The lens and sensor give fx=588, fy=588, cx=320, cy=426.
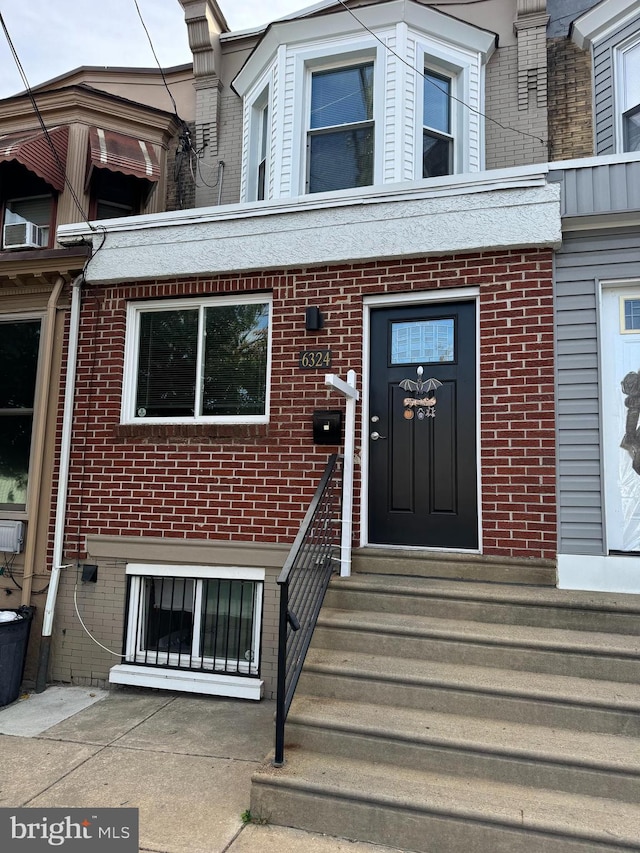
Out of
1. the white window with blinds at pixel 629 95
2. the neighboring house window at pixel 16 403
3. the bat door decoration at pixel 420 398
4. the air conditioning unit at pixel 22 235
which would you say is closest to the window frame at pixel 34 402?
the neighboring house window at pixel 16 403

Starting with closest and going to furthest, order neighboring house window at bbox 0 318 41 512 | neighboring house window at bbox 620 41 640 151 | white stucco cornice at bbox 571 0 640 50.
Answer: neighboring house window at bbox 0 318 41 512, neighboring house window at bbox 620 41 640 151, white stucco cornice at bbox 571 0 640 50

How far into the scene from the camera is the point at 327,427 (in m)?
4.79

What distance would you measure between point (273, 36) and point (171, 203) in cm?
243

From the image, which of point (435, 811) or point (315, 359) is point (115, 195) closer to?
point (315, 359)

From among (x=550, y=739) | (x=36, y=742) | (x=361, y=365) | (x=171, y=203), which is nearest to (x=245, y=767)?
(x=36, y=742)

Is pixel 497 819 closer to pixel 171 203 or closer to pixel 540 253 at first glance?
pixel 540 253

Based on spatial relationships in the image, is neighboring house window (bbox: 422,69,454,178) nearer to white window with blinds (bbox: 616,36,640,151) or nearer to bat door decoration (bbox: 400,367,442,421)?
white window with blinds (bbox: 616,36,640,151)

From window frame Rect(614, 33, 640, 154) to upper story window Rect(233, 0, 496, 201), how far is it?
1.43 m

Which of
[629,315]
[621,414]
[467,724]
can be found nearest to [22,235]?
[629,315]

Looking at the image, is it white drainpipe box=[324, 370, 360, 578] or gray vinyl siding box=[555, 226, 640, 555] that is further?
white drainpipe box=[324, 370, 360, 578]

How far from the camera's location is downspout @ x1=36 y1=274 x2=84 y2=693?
5121 millimetres

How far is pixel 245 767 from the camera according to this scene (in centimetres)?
360

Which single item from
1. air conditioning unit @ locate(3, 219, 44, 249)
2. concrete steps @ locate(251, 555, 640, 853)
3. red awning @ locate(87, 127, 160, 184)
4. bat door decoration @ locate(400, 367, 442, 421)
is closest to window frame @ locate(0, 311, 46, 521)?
air conditioning unit @ locate(3, 219, 44, 249)

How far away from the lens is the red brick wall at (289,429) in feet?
14.6
